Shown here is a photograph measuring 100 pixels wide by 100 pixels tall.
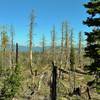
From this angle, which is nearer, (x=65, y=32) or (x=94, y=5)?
(x=94, y=5)

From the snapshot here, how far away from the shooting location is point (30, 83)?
58875 mm

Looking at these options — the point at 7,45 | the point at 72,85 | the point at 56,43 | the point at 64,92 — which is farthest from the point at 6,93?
the point at 7,45

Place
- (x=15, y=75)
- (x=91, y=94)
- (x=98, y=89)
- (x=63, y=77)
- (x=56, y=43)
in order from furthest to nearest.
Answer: (x=56, y=43)
(x=63, y=77)
(x=91, y=94)
(x=15, y=75)
(x=98, y=89)

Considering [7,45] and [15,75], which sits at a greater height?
[7,45]

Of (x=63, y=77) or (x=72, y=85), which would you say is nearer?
(x=72, y=85)

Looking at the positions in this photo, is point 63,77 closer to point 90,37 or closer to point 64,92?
point 64,92

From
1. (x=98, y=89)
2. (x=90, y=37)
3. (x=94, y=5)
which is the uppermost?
(x=94, y=5)

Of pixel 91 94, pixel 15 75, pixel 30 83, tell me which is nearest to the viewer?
pixel 15 75

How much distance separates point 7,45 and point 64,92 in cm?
4207

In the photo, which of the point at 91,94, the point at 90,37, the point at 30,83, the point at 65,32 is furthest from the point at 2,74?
the point at 90,37

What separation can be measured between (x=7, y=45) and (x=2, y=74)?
21828mm

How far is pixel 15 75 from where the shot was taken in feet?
128

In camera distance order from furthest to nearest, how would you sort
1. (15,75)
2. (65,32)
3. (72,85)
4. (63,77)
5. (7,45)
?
(7,45)
(65,32)
(63,77)
(72,85)
(15,75)

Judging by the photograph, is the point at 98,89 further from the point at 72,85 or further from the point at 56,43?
the point at 56,43
